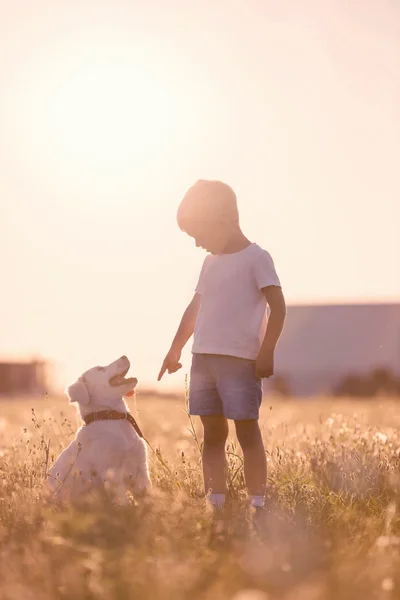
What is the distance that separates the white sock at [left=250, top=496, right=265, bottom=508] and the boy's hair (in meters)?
1.87

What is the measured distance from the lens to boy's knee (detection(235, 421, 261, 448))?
5285 mm

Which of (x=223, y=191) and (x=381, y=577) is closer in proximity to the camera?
(x=381, y=577)

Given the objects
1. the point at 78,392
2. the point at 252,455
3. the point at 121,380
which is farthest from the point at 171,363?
the point at 252,455

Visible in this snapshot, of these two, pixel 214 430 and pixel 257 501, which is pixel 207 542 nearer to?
pixel 257 501

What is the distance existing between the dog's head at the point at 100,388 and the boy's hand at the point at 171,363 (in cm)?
47

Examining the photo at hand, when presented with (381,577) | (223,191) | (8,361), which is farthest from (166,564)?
(8,361)

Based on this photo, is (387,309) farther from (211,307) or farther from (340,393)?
(211,307)

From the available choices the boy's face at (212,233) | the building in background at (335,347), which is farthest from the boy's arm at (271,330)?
the building in background at (335,347)

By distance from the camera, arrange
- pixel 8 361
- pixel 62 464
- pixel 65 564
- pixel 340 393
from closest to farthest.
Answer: pixel 65 564 < pixel 62 464 < pixel 340 393 < pixel 8 361

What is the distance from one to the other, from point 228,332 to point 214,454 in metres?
0.85

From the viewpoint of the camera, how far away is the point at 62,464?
16.9 ft

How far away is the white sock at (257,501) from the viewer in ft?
16.6

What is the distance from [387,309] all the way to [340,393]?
5.79 m

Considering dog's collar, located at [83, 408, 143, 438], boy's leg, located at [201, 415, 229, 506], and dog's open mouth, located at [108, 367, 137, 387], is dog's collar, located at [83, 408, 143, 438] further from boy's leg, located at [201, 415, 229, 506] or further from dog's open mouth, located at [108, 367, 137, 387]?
boy's leg, located at [201, 415, 229, 506]
